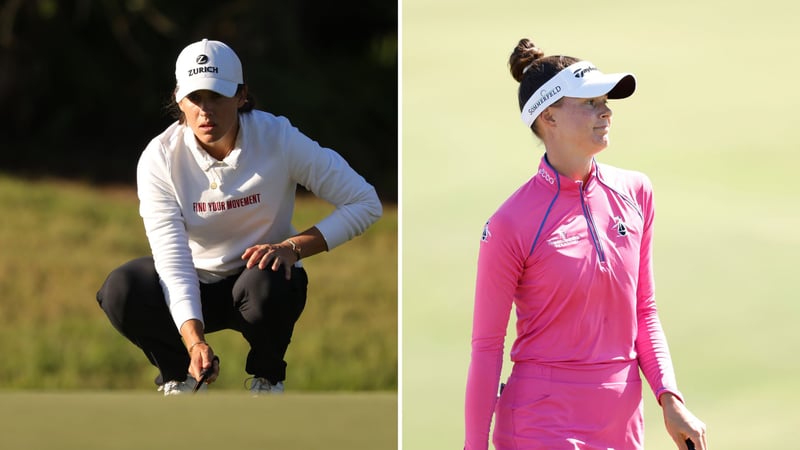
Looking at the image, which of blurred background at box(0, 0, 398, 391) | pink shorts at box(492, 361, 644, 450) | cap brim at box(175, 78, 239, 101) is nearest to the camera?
pink shorts at box(492, 361, 644, 450)

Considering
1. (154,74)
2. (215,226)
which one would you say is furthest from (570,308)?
(154,74)

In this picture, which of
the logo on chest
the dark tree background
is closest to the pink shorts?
the logo on chest

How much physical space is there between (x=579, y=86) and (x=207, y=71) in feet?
2.92

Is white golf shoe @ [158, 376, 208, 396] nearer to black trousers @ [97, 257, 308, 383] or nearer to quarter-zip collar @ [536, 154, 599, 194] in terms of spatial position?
black trousers @ [97, 257, 308, 383]

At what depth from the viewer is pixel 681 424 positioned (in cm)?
267

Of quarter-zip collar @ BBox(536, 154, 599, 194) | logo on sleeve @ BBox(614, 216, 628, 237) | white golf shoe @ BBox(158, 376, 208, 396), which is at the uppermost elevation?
quarter-zip collar @ BBox(536, 154, 599, 194)

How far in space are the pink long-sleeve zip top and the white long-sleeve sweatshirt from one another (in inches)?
28.4

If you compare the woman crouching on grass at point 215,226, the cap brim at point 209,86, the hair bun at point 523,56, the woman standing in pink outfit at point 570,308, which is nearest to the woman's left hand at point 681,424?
the woman standing in pink outfit at point 570,308

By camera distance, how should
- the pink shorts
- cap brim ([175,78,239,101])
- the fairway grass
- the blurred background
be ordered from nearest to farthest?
the pink shorts, cap brim ([175,78,239,101]), the fairway grass, the blurred background

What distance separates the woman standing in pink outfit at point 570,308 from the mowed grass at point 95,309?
3.22 metres

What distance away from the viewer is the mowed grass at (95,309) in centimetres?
636

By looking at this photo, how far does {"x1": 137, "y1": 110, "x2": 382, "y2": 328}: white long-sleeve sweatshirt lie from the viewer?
3.21 m

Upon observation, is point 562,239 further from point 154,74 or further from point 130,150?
point 154,74

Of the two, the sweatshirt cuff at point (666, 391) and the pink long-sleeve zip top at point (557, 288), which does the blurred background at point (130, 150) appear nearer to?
the pink long-sleeve zip top at point (557, 288)
